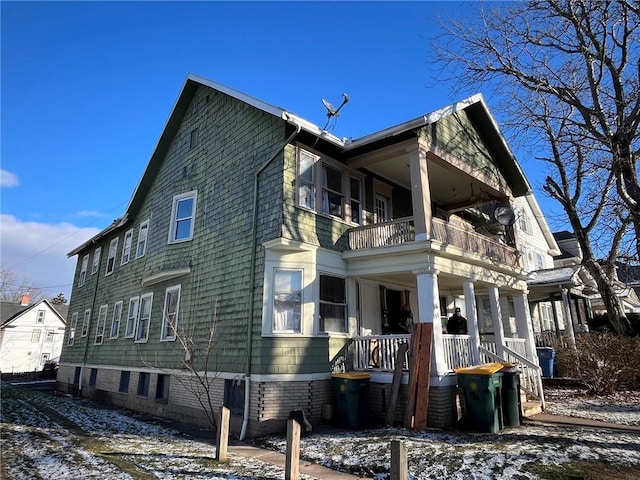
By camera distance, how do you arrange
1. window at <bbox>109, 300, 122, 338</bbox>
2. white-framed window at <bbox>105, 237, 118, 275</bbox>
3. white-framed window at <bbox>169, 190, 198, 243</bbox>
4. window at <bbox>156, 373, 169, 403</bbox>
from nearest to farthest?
window at <bbox>156, 373, 169, 403</bbox>, white-framed window at <bbox>169, 190, 198, 243</bbox>, window at <bbox>109, 300, 122, 338</bbox>, white-framed window at <bbox>105, 237, 118, 275</bbox>

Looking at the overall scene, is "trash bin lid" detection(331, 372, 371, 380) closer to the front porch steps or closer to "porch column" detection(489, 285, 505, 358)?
the front porch steps

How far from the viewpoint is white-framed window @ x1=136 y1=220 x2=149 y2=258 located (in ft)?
55.8

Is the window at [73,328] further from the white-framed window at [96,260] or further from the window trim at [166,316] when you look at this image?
the window trim at [166,316]

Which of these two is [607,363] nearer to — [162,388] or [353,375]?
[353,375]

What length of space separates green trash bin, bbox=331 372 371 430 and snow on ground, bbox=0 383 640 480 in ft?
2.33

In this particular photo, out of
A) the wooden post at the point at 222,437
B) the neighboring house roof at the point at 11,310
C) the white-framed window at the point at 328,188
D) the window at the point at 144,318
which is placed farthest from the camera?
the neighboring house roof at the point at 11,310

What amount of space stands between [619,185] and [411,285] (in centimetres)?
735

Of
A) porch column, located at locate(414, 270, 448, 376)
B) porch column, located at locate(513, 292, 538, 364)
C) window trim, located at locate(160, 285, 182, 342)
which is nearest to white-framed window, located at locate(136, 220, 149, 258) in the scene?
window trim, located at locate(160, 285, 182, 342)

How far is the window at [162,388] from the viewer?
12.9 m

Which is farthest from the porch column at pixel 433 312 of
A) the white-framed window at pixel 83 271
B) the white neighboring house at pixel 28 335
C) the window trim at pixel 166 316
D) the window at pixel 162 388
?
the white neighboring house at pixel 28 335

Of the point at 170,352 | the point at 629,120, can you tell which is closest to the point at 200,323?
the point at 170,352

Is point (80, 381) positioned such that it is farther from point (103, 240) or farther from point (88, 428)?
point (88, 428)

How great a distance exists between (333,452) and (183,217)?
9.76 meters

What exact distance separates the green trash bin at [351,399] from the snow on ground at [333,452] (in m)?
0.71
